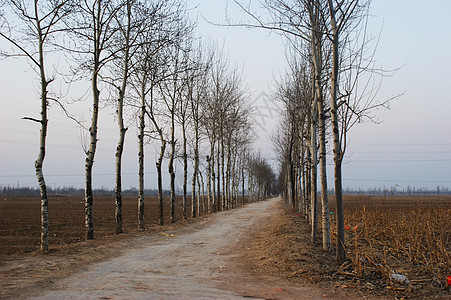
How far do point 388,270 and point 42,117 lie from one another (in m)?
8.77

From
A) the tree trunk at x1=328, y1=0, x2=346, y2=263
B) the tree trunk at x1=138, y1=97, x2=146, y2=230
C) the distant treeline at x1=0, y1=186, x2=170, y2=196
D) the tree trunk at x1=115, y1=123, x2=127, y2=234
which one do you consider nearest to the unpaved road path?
the tree trunk at x1=328, y1=0, x2=346, y2=263

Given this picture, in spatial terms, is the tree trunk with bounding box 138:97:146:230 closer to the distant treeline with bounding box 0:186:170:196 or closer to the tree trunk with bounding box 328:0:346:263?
the tree trunk with bounding box 328:0:346:263

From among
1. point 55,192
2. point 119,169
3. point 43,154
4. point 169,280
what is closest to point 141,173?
point 119,169

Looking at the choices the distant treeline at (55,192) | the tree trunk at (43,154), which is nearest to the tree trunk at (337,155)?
the tree trunk at (43,154)

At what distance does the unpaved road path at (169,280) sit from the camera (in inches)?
214

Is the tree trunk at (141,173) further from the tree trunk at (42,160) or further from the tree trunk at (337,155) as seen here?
the tree trunk at (337,155)

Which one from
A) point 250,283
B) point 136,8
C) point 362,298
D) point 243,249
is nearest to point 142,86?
point 136,8

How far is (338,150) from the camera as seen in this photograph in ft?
23.1

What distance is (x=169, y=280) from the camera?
634 centimetres

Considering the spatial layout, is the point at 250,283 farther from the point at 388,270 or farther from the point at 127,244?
the point at 127,244

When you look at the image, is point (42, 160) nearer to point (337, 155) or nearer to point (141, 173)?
point (141, 173)

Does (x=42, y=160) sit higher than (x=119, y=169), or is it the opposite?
(x=42, y=160)

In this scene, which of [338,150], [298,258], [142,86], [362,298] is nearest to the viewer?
[362,298]

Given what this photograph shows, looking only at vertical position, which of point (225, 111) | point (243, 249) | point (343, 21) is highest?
point (225, 111)
